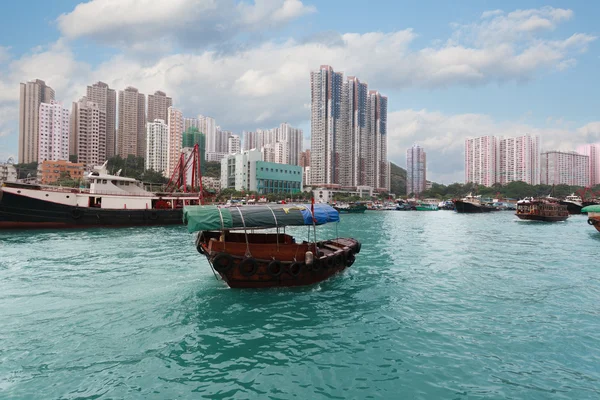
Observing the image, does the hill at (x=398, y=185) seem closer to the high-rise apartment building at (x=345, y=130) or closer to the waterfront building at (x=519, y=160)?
the high-rise apartment building at (x=345, y=130)

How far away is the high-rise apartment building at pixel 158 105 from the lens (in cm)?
12350

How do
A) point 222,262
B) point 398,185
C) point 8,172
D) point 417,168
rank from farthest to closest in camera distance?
point 398,185
point 417,168
point 8,172
point 222,262

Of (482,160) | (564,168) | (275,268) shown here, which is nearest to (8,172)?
(275,268)

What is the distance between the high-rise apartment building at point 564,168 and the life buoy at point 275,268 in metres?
143

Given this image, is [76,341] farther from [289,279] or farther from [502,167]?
[502,167]

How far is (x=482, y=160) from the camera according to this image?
415 feet

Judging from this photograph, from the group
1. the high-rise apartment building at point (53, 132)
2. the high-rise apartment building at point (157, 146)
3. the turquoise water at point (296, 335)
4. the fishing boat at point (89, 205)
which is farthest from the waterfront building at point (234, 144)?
the turquoise water at point (296, 335)

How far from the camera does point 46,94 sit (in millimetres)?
109438

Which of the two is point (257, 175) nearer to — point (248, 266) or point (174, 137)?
point (174, 137)

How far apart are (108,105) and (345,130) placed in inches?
3229

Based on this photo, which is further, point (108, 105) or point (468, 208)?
point (108, 105)

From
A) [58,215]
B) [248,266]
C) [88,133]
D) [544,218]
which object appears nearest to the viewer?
[248,266]

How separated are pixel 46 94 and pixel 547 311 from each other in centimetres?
14032

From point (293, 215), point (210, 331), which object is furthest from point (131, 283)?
point (293, 215)
